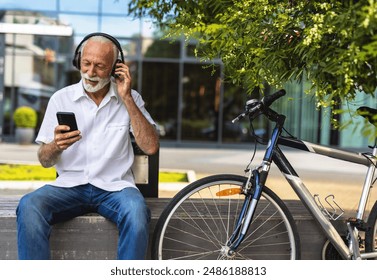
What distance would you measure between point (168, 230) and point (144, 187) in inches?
30.4

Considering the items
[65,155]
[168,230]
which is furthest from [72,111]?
[168,230]

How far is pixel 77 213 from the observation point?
11.2 ft

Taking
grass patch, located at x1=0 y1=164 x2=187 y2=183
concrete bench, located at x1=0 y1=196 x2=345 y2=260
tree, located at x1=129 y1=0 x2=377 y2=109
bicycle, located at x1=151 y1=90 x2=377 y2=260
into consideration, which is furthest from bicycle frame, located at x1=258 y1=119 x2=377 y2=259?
grass patch, located at x1=0 y1=164 x2=187 y2=183

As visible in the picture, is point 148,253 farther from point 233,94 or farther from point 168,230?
point 233,94

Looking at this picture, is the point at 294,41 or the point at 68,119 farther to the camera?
the point at 294,41

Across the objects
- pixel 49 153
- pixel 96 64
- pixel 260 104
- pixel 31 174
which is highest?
pixel 96 64

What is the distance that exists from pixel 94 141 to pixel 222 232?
86cm

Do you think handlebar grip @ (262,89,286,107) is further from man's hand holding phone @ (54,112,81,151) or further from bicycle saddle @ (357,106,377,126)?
man's hand holding phone @ (54,112,81,151)

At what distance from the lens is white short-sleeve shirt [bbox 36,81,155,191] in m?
3.41

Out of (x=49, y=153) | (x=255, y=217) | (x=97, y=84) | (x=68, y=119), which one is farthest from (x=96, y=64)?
(x=255, y=217)

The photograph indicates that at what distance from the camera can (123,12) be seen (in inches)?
818

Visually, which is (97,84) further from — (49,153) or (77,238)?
(77,238)

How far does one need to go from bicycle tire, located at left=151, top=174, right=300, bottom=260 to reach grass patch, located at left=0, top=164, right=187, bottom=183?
5.90 meters

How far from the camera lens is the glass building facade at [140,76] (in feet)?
67.6
